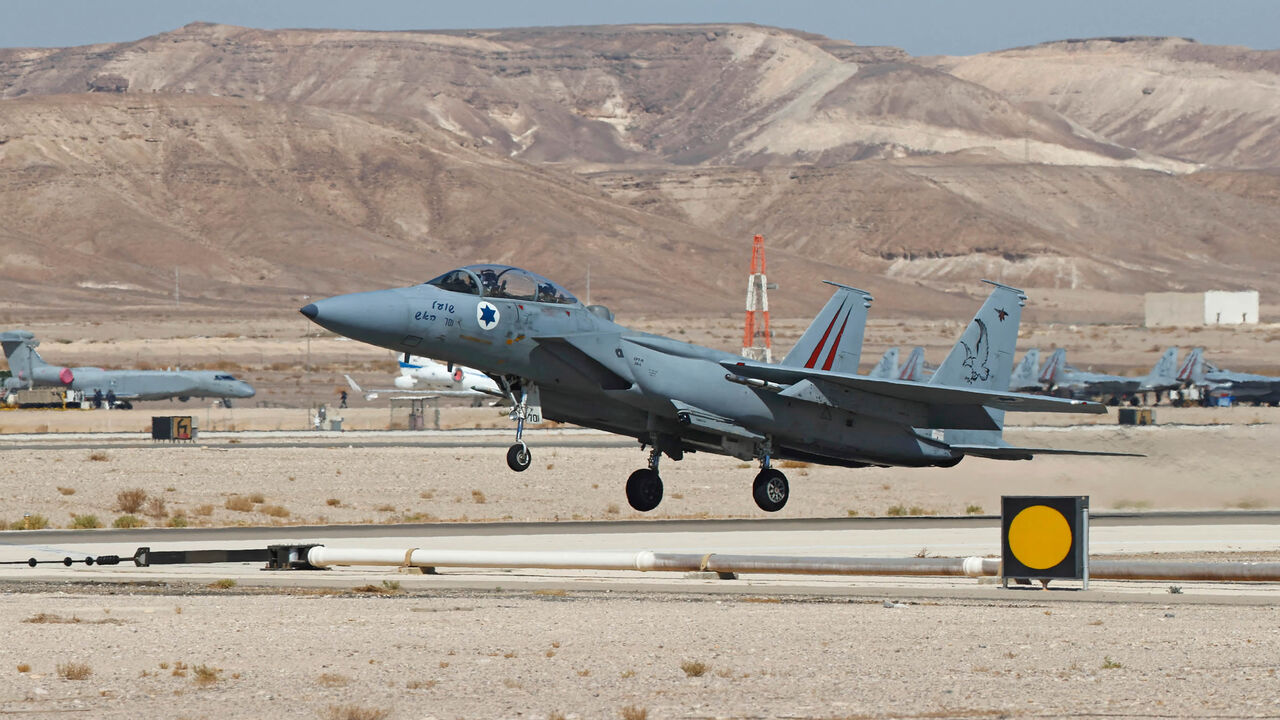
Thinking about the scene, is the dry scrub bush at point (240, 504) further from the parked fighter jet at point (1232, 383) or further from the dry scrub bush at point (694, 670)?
the parked fighter jet at point (1232, 383)

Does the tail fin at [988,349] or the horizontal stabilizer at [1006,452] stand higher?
the tail fin at [988,349]

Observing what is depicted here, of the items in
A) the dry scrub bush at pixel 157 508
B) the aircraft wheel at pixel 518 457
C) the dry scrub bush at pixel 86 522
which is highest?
the aircraft wheel at pixel 518 457

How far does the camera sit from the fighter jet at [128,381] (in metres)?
79.8

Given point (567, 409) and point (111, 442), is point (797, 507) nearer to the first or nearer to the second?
point (567, 409)

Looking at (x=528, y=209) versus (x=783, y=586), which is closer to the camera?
(x=783, y=586)

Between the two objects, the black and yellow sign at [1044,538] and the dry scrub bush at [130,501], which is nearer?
the black and yellow sign at [1044,538]

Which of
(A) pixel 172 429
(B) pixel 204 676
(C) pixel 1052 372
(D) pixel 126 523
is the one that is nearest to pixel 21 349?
(A) pixel 172 429

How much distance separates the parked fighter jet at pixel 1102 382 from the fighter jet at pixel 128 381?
41.9 meters

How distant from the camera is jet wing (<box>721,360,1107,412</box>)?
25.6 m

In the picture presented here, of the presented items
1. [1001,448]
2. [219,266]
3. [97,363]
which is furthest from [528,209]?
[1001,448]

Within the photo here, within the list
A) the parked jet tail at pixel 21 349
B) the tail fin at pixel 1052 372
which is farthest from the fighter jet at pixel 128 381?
the tail fin at pixel 1052 372

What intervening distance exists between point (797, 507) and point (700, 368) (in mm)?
16463

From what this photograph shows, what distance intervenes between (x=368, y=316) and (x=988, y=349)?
42.5 ft

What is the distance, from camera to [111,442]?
56.8 meters
